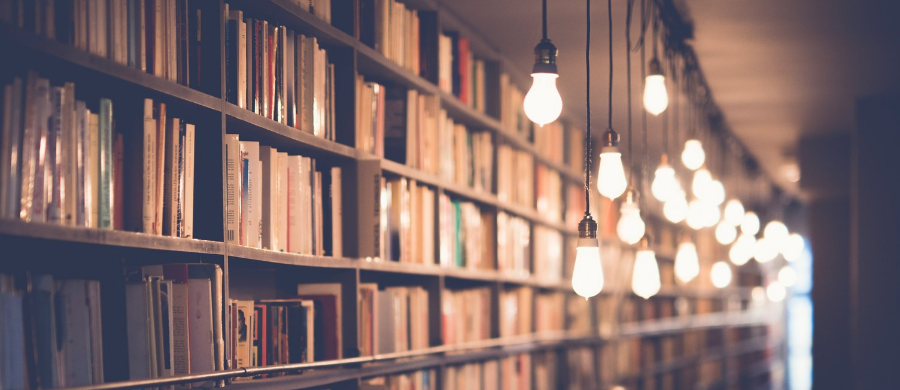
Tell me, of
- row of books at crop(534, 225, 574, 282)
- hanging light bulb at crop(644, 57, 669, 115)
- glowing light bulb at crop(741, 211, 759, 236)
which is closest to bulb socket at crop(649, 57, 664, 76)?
hanging light bulb at crop(644, 57, 669, 115)

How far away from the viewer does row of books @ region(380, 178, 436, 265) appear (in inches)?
140

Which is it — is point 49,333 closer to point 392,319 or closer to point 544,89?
point 544,89

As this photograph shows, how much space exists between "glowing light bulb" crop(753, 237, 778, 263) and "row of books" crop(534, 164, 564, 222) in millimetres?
2197

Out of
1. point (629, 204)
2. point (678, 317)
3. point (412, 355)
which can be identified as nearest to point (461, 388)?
point (412, 355)

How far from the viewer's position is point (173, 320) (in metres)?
2.29

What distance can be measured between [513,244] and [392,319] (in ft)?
5.74

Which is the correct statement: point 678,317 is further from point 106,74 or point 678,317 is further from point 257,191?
point 106,74

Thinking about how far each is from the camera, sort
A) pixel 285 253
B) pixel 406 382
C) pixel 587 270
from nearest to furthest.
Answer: pixel 587 270 < pixel 285 253 < pixel 406 382

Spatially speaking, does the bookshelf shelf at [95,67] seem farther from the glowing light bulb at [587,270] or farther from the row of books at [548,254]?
the row of books at [548,254]

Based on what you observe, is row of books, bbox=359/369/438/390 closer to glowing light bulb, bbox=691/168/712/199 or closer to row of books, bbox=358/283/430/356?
row of books, bbox=358/283/430/356

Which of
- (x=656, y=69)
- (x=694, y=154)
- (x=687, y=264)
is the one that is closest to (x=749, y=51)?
(x=694, y=154)

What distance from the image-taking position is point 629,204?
12.2 ft

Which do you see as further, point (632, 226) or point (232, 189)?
point (632, 226)

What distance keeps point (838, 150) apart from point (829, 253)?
115cm
